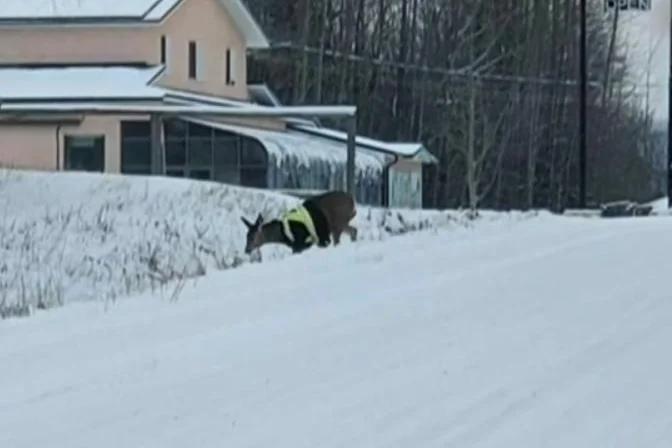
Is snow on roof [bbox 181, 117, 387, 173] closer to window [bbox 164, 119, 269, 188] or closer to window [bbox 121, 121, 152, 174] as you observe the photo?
window [bbox 164, 119, 269, 188]

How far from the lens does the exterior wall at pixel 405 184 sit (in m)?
46.8

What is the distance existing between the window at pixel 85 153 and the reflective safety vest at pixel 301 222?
2266cm

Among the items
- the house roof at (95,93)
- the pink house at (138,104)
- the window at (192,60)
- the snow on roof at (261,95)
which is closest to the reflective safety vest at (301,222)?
the house roof at (95,93)

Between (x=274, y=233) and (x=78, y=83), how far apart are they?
24.8 metres

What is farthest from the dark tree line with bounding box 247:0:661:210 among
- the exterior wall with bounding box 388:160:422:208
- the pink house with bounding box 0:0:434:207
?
the pink house with bounding box 0:0:434:207

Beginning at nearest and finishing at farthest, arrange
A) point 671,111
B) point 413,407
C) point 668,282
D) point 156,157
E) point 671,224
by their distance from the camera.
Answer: point 413,407
point 668,282
point 671,224
point 156,157
point 671,111

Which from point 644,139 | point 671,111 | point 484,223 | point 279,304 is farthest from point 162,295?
point 644,139

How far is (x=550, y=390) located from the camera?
8289 mm

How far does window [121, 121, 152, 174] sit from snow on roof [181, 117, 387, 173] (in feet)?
4.39

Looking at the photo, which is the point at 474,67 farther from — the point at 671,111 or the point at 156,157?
the point at 156,157

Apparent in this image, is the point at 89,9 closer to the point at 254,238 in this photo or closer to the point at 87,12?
the point at 87,12

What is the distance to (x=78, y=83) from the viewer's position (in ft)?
136

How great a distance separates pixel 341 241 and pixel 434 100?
137ft

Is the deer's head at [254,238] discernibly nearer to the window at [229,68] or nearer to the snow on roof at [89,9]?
the snow on roof at [89,9]
